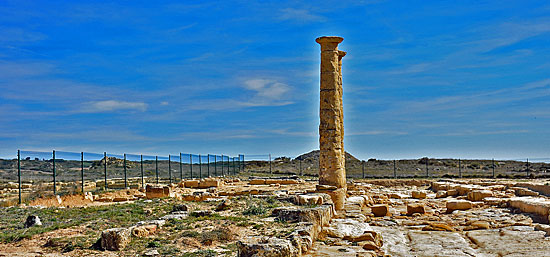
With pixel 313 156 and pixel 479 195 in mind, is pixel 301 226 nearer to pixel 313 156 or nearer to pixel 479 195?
pixel 479 195

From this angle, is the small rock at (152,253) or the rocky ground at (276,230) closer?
the small rock at (152,253)

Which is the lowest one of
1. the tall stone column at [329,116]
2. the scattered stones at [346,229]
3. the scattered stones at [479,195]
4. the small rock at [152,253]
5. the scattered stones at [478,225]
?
the scattered stones at [478,225]

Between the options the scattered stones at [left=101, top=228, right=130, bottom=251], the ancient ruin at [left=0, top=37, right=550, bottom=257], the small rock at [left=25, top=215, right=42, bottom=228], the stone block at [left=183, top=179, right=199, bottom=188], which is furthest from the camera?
the stone block at [left=183, top=179, right=199, bottom=188]

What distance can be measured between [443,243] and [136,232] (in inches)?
274

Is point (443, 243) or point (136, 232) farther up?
point (136, 232)

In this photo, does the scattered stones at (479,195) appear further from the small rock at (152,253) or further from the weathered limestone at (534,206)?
the small rock at (152,253)

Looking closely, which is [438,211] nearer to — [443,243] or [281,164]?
[443,243]

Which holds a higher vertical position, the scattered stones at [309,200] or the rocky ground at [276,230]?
the scattered stones at [309,200]

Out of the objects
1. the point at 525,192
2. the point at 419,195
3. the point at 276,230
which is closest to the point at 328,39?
the point at 419,195

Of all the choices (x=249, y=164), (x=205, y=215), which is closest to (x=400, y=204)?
(x=205, y=215)

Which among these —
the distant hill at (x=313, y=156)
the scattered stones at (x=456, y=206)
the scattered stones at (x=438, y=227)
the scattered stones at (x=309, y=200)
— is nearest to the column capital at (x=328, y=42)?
the scattered stones at (x=309, y=200)

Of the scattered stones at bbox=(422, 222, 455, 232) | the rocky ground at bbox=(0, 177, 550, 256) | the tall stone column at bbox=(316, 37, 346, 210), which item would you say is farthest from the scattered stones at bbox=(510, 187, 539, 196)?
the scattered stones at bbox=(422, 222, 455, 232)

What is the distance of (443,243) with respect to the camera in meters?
12.1

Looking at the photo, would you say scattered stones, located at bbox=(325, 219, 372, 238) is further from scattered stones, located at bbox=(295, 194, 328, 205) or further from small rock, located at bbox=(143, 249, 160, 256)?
small rock, located at bbox=(143, 249, 160, 256)
